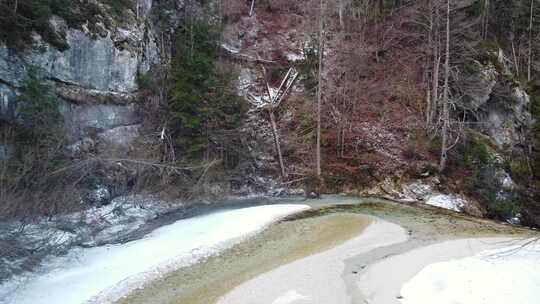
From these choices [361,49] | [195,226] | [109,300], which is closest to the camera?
[109,300]

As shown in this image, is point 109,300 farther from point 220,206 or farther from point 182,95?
point 182,95

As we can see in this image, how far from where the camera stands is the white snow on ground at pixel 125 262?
8.34m

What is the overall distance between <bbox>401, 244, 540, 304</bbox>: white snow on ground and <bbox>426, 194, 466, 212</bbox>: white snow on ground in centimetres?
749

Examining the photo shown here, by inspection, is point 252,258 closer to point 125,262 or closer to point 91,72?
point 125,262

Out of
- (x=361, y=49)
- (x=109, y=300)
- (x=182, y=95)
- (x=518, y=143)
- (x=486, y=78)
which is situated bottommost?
(x=109, y=300)

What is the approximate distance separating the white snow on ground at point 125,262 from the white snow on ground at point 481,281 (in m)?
5.44

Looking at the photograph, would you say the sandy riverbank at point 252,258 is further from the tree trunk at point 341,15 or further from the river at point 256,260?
the tree trunk at point 341,15

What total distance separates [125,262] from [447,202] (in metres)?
14.2

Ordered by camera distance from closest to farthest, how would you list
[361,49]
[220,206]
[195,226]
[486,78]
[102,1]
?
1. [195,226]
2. [220,206]
3. [102,1]
4. [486,78]
5. [361,49]

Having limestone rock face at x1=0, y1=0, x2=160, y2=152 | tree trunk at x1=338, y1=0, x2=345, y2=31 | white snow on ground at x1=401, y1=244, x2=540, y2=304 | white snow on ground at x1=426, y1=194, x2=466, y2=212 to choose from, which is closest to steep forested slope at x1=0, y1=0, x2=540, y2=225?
limestone rock face at x1=0, y1=0, x2=160, y2=152

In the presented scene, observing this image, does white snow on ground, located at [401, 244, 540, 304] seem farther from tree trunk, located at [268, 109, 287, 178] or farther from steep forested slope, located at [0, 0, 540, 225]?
tree trunk, located at [268, 109, 287, 178]

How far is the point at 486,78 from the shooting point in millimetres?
21031

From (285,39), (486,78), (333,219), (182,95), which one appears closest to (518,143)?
(486,78)

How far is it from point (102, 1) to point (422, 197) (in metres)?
17.7
